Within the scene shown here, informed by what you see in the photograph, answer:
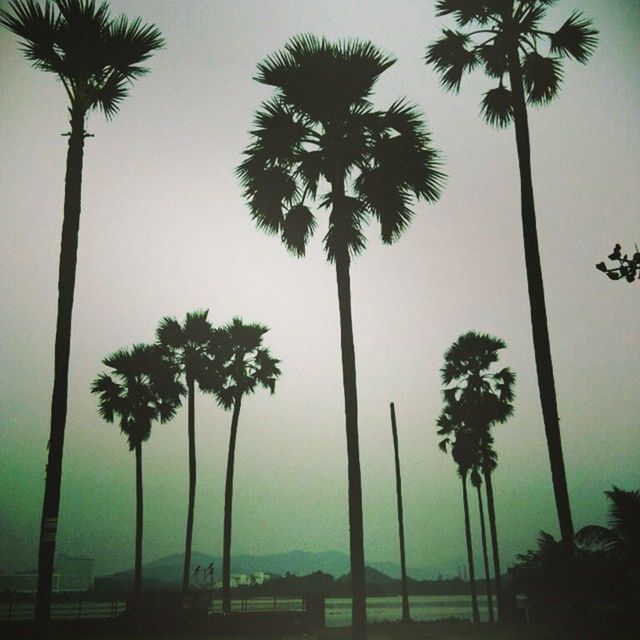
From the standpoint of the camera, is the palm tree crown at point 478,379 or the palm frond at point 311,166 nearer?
the palm frond at point 311,166

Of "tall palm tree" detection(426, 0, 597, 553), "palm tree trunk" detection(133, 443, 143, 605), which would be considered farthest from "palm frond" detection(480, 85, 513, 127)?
"palm tree trunk" detection(133, 443, 143, 605)

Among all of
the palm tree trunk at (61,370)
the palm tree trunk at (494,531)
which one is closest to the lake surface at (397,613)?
the palm tree trunk at (494,531)

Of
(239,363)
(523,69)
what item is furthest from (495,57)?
(239,363)

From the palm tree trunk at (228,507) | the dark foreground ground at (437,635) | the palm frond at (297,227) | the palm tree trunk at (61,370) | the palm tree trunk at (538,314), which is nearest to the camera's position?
the palm tree trunk at (61,370)

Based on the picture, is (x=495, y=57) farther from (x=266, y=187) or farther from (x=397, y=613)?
(x=397, y=613)

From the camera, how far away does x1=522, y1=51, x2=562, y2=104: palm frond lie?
46.6ft

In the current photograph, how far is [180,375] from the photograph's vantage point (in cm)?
2936

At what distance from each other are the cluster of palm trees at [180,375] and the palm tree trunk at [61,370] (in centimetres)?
1782

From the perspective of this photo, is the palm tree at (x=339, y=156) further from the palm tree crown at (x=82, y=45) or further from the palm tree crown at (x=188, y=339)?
the palm tree crown at (x=188, y=339)

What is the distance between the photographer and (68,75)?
37.4ft

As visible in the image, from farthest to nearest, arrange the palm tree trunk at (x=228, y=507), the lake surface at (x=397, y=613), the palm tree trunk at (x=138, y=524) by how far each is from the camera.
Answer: the lake surface at (x=397, y=613)
the palm tree trunk at (x=138, y=524)
the palm tree trunk at (x=228, y=507)

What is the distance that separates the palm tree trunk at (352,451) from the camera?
1037 centimetres

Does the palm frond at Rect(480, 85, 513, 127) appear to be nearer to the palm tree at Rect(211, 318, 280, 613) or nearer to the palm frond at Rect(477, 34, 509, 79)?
Result: the palm frond at Rect(477, 34, 509, 79)

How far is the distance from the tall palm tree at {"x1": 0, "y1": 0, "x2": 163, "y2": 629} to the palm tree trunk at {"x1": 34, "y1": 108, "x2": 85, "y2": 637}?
2cm
